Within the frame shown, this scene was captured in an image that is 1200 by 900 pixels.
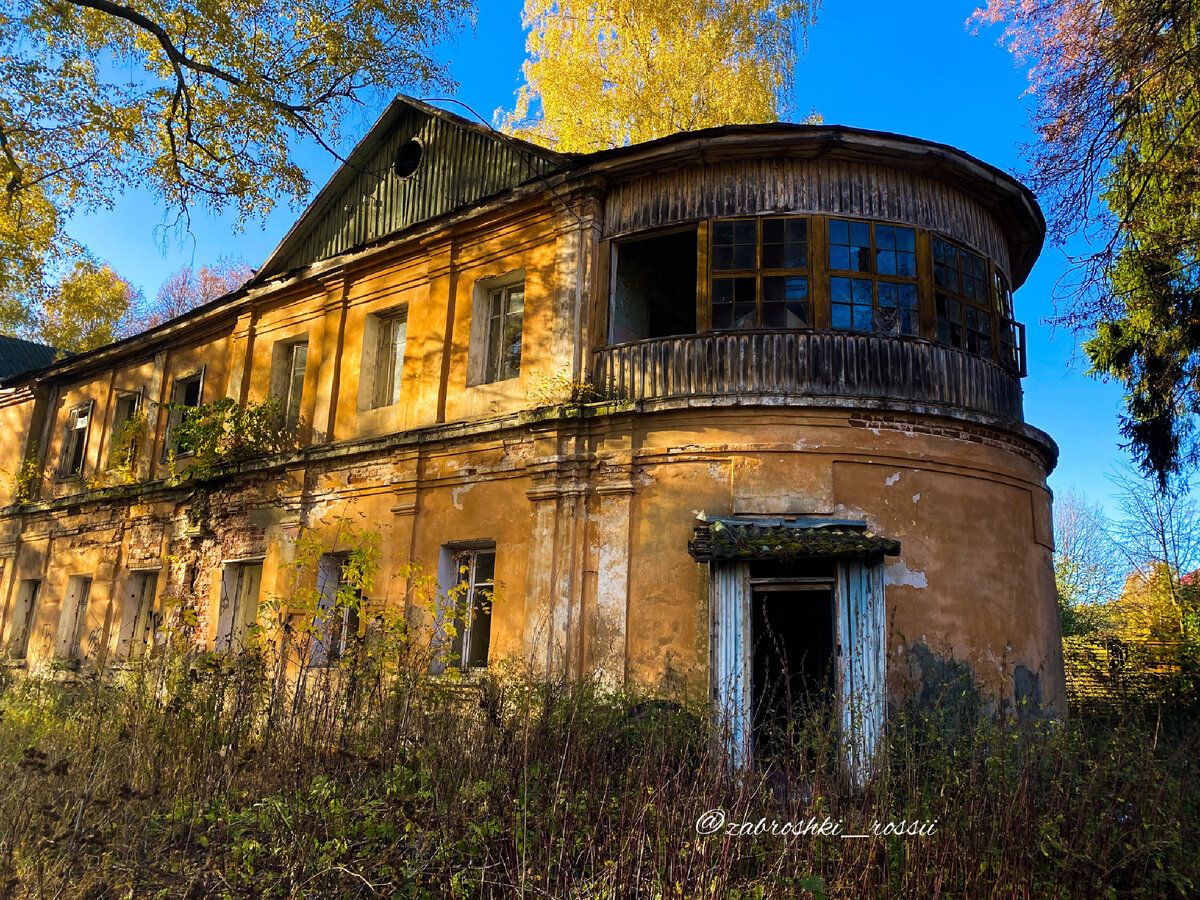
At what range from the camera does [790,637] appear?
11.3 m

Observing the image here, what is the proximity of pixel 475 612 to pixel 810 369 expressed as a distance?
214 inches

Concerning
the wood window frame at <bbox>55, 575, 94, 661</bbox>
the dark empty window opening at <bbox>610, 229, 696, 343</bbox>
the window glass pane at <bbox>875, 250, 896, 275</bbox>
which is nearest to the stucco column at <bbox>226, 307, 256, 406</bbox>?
the wood window frame at <bbox>55, 575, 94, 661</bbox>

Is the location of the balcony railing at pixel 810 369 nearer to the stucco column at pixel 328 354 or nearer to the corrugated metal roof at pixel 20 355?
the stucco column at pixel 328 354

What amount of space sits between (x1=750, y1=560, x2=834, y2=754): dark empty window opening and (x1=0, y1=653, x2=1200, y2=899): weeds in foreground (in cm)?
255

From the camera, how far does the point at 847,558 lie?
903cm

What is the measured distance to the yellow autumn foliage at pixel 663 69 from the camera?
20.5 metres

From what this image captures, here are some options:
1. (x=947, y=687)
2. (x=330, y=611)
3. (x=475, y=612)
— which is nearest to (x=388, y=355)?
(x=330, y=611)

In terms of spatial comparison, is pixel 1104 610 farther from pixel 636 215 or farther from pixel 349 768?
pixel 349 768

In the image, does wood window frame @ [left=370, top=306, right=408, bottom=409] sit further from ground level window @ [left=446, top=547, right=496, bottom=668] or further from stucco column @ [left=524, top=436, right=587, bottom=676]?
stucco column @ [left=524, top=436, right=587, bottom=676]

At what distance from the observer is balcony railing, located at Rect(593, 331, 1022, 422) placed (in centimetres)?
986

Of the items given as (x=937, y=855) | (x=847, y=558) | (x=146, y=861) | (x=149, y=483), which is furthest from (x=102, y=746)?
(x=149, y=483)

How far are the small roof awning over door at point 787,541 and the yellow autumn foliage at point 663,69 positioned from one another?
45.7 feet

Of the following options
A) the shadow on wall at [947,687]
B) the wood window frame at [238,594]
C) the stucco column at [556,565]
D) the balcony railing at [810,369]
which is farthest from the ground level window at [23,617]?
the shadow on wall at [947,687]

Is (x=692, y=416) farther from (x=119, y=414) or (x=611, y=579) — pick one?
(x=119, y=414)
